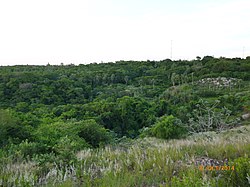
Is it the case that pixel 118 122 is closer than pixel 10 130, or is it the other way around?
pixel 10 130

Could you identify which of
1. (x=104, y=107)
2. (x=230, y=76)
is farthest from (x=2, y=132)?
(x=230, y=76)

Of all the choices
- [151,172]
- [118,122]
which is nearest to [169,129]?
[151,172]

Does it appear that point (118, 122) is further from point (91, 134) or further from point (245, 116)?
point (91, 134)

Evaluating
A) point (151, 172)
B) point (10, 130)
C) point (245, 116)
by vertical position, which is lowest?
point (245, 116)

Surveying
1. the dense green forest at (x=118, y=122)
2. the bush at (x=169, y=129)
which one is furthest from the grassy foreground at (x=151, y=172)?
the bush at (x=169, y=129)

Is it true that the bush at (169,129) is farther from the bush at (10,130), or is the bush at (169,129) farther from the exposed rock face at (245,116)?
the exposed rock face at (245,116)

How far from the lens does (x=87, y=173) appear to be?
11.4ft

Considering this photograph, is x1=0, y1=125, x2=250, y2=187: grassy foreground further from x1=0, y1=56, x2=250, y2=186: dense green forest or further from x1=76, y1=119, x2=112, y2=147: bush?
x1=76, y1=119, x2=112, y2=147: bush

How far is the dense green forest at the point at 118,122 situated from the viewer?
342 centimetres

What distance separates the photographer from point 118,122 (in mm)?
47188

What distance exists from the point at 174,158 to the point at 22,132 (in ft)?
39.2

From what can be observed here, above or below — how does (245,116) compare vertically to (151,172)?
below

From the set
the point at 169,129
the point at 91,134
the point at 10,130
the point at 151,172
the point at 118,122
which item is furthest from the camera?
the point at 118,122

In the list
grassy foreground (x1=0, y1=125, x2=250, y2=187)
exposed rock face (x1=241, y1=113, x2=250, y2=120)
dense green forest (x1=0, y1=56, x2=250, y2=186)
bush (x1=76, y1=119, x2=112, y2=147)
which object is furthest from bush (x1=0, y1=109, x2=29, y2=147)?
exposed rock face (x1=241, y1=113, x2=250, y2=120)
